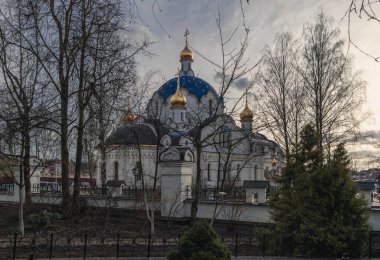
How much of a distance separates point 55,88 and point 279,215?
8.62 meters

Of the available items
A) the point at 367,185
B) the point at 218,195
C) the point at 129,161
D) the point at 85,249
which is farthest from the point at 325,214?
the point at 129,161

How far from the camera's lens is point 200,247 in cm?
659

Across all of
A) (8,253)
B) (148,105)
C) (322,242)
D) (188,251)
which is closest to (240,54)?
(322,242)

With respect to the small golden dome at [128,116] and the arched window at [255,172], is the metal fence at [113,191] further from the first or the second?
the arched window at [255,172]

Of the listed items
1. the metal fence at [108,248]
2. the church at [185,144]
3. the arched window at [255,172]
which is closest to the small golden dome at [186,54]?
the church at [185,144]

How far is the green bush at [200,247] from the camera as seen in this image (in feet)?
21.1

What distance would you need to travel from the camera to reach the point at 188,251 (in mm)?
6492

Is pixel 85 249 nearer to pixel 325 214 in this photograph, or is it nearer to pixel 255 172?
pixel 325 214

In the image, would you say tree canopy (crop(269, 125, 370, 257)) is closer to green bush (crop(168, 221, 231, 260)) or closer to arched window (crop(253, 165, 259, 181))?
green bush (crop(168, 221, 231, 260))

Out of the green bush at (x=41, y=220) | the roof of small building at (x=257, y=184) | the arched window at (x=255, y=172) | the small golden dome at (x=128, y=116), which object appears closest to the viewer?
the small golden dome at (x=128, y=116)

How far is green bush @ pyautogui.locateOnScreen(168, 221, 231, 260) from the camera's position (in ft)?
21.1

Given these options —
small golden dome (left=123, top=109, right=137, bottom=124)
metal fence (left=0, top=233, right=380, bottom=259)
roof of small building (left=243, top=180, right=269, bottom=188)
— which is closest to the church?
small golden dome (left=123, top=109, right=137, bottom=124)

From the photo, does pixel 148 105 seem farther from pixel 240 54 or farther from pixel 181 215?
pixel 240 54

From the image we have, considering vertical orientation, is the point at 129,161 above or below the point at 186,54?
below
